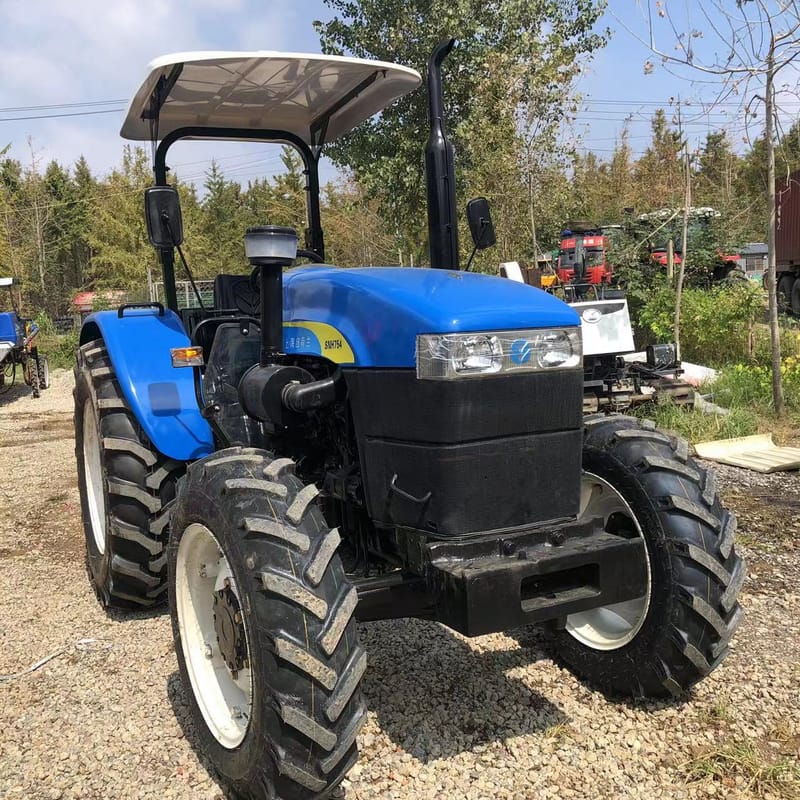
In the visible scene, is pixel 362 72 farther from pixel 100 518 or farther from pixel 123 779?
pixel 123 779

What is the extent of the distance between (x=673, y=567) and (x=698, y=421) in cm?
502

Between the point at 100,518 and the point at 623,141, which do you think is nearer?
the point at 100,518

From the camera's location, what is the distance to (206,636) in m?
2.77

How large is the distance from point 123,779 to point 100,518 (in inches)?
79.3

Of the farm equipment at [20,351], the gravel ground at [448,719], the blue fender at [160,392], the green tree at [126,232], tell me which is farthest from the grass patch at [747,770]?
the green tree at [126,232]

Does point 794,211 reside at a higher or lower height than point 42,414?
higher

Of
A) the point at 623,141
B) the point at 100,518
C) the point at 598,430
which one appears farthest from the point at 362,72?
the point at 623,141

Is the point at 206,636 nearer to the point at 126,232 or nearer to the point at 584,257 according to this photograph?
the point at 584,257

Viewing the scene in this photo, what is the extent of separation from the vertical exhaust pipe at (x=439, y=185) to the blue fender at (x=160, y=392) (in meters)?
1.24

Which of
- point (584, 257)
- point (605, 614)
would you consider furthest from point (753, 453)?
point (584, 257)

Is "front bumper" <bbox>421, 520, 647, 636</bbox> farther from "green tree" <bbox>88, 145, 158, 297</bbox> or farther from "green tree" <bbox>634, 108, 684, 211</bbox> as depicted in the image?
"green tree" <bbox>88, 145, 158, 297</bbox>

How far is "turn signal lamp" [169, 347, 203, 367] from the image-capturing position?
342cm

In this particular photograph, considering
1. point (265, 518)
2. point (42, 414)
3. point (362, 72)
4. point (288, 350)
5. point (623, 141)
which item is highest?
point (623, 141)

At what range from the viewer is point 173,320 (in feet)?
13.1
